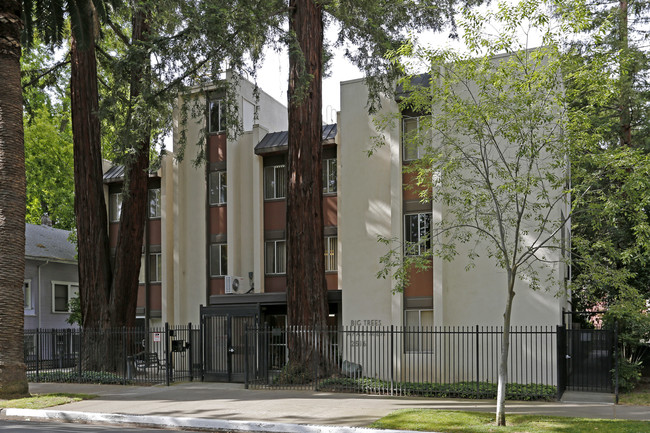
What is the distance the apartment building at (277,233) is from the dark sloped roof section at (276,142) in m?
0.05

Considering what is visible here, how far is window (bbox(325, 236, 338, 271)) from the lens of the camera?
86.2 ft

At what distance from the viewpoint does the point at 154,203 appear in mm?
31250

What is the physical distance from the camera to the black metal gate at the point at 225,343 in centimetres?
2134

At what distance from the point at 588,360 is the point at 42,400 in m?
14.1

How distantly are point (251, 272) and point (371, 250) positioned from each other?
684 centimetres

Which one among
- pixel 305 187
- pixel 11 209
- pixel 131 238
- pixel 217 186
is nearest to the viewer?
pixel 11 209

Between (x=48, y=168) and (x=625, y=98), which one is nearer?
(x=625, y=98)

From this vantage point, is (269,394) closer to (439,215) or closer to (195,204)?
(439,215)

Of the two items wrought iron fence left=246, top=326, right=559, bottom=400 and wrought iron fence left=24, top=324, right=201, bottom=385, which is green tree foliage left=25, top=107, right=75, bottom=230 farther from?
wrought iron fence left=246, top=326, right=559, bottom=400

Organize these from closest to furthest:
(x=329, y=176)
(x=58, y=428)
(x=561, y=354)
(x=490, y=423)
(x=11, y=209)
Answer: (x=490, y=423)
(x=58, y=428)
(x=11, y=209)
(x=561, y=354)
(x=329, y=176)

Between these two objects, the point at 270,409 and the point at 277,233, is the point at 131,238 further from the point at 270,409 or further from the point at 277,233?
the point at 270,409

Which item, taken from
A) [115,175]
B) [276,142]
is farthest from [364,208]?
[115,175]

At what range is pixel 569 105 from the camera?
14125mm

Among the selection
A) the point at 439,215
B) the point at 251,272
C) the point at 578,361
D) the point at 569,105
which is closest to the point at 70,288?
the point at 251,272
